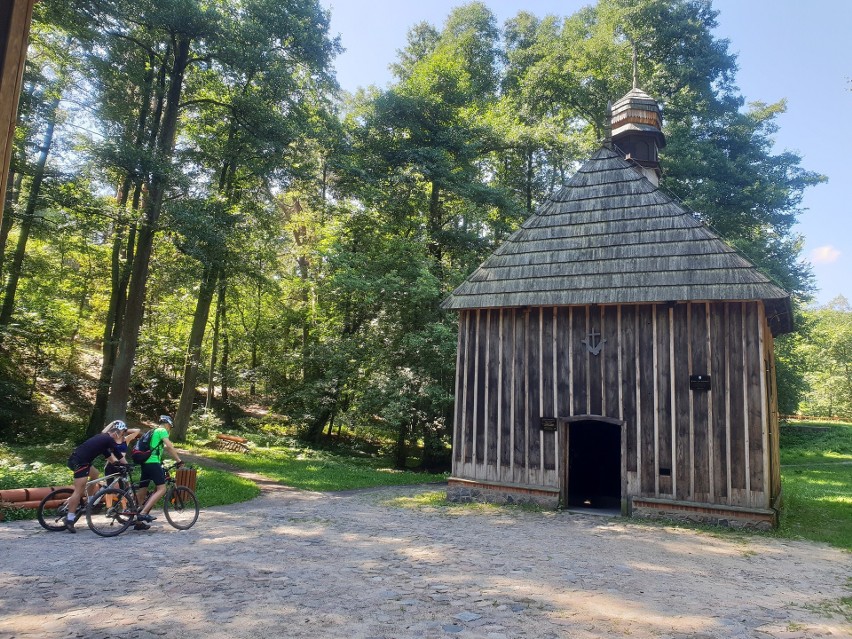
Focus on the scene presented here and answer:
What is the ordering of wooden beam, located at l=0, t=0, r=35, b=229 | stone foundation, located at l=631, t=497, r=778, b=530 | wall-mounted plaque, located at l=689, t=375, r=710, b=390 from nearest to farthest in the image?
wooden beam, located at l=0, t=0, r=35, b=229
stone foundation, located at l=631, t=497, r=778, b=530
wall-mounted plaque, located at l=689, t=375, r=710, b=390

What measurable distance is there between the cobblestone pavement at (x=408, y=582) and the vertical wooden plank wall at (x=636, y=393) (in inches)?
61.7

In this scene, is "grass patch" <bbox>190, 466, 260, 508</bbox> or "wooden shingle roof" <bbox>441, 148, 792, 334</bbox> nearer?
"wooden shingle roof" <bbox>441, 148, 792, 334</bbox>

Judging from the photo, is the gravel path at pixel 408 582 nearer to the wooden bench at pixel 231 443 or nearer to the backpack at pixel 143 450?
the backpack at pixel 143 450

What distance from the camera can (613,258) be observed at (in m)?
12.8

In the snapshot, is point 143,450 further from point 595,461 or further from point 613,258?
point 595,461

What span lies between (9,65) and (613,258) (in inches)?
462

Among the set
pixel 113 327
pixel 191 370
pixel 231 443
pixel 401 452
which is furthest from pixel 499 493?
pixel 113 327

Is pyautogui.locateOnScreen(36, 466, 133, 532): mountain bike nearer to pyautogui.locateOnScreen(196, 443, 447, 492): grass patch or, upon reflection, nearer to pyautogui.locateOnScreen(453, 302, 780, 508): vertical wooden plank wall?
pyautogui.locateOnScreen(196, 443, 447, 492): grass patch

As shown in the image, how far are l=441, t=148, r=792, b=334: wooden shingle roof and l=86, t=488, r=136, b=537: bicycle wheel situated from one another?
309 inches

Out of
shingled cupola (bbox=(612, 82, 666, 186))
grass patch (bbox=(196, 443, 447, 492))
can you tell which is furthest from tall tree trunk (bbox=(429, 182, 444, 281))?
grass patch (bbox=(196, 443, 447, 492))

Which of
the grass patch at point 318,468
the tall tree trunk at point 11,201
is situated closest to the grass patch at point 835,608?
the grass patch at point 318,468

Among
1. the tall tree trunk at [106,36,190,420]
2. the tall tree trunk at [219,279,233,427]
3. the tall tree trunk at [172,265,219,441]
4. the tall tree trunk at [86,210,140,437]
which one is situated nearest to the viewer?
the tall tree trunk at [106,36,190,420]

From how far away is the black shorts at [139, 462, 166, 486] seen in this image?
29.8 feet

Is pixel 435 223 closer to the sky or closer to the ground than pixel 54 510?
closer to the sky
